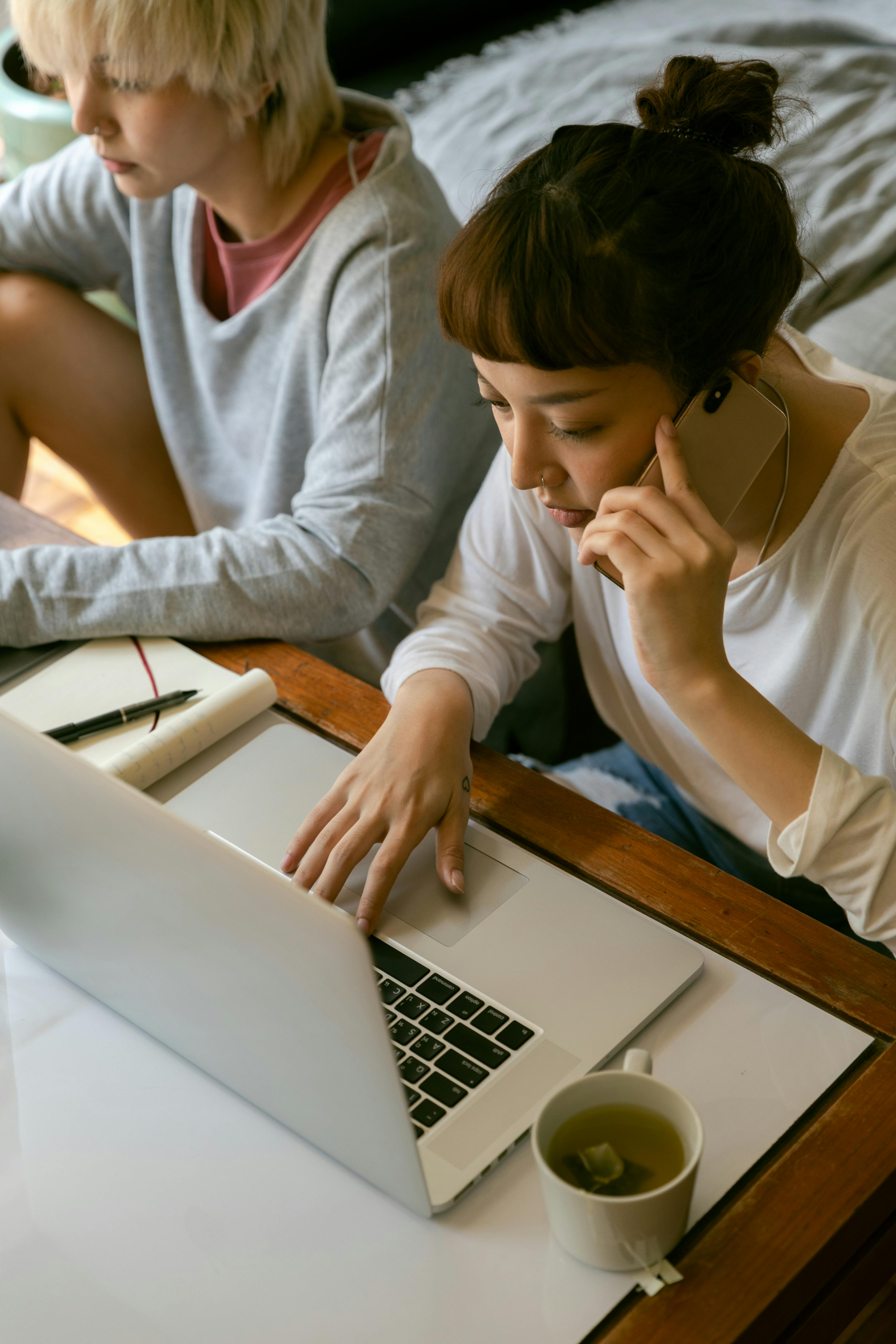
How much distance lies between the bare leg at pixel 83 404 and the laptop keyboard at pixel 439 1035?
1.09m

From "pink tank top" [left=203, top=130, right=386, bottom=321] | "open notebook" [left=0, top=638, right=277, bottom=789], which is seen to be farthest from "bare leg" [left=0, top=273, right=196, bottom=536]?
"open notebook" [left=0, top=638, right=277, bottom=789]

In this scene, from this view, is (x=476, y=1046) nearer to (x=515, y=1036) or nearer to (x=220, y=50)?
(x=515, y=1036)

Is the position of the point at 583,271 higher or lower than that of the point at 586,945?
higher

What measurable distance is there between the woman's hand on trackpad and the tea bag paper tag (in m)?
0.27

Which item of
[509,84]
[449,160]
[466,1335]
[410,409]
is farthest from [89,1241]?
[509,84]

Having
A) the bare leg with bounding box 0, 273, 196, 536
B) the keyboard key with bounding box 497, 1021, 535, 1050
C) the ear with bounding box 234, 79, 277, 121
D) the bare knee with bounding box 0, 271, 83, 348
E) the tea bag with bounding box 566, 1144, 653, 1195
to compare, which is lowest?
the bare leg with bounding box 0, 273, 196, 536

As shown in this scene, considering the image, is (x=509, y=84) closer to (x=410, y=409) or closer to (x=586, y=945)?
(x=410, y=409)

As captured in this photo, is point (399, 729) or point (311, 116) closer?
point (399, 729)

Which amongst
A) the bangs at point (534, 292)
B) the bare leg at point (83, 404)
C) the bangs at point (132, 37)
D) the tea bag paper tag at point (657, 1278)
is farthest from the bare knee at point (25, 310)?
the tea bag paper tag at point (657, 1278)

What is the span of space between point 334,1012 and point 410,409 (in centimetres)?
79

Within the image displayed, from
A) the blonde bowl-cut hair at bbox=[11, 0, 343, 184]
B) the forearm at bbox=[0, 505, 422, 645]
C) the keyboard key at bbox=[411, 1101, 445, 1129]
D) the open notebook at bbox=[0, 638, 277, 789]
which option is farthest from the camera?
the blonde bowl-cut hair at bbox=[11, 0, 343, 184]

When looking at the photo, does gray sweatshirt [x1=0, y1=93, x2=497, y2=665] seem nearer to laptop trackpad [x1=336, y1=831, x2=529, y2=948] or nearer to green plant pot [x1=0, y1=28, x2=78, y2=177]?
laptop trackpad [x1=336, y1=831, x2=529, y2=948]

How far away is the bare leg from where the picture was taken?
4.81 ft

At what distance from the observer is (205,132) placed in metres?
1.19
